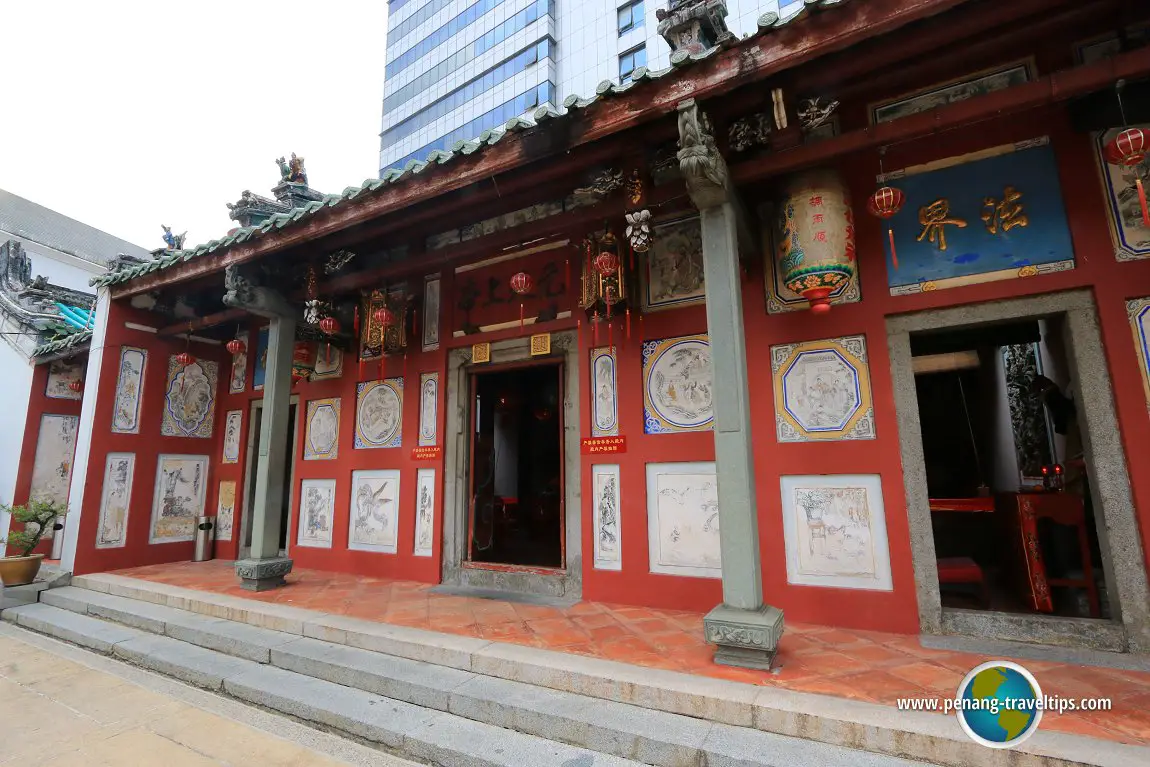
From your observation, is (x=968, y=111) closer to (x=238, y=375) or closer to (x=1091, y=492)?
(x=1091, y=492)

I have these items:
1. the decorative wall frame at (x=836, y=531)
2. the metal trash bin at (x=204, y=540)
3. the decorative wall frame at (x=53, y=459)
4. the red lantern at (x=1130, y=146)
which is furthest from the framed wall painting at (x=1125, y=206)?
the decorative wall frame at (x=53, y=459)

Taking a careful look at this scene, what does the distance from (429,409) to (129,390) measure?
14.2 feet

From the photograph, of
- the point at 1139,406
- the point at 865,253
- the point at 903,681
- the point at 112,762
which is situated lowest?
the point at 112,762

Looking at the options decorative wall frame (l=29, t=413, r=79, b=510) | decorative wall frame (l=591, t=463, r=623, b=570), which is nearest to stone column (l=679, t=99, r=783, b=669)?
decorative wall frame (l=591, t=463, r=623, b=570)

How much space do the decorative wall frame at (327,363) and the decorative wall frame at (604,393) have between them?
3.51 m

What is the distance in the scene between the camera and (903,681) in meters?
2.86

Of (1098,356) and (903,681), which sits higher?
(1098,356)

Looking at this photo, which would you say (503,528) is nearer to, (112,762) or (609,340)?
(609,340)

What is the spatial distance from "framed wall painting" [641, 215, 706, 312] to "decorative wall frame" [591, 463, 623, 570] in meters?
1.53

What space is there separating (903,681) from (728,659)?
0.89 meters

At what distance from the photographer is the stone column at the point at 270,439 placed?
5.36 metres

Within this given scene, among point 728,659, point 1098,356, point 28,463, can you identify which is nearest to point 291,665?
point 728,659

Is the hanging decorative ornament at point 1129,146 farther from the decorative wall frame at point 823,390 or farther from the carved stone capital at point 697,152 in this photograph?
the carved stone capital at point 697,152

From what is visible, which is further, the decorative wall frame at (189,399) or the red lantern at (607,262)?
the decorative wall frame at (189,399)
